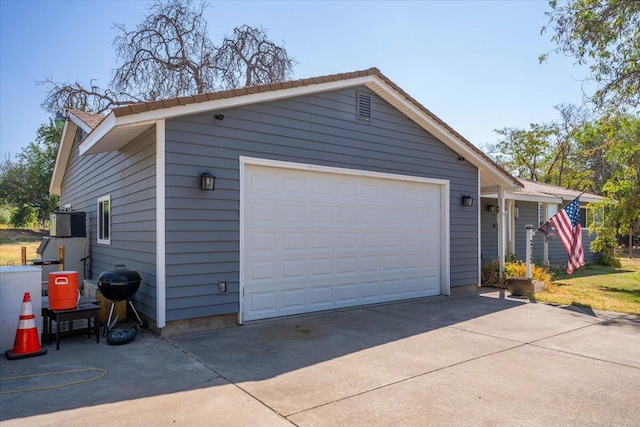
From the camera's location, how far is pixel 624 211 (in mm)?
10664

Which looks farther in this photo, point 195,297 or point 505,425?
point 195,297

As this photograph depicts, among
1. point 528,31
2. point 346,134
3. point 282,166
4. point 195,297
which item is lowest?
point 195,297

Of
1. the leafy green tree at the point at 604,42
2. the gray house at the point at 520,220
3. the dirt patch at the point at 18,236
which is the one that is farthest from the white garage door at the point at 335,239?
the dirt patch at the point at 18,236

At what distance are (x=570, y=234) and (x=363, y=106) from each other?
5416mm

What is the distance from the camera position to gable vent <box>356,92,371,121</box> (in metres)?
7.71

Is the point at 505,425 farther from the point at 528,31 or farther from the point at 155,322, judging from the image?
the point at 528,31

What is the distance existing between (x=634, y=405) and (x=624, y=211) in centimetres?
906

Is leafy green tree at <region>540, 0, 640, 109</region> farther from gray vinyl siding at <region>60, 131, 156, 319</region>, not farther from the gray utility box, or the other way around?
the gray utility box

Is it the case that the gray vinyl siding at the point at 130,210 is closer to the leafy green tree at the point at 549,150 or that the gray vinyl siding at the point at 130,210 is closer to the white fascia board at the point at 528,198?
the white fascia board at the point at 528,198

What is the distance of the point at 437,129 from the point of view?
340 inches

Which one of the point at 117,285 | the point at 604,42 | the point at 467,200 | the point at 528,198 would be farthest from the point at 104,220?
the point at 528,198

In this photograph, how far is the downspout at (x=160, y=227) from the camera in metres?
5.42

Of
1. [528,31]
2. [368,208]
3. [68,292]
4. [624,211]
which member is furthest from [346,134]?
[624,211]

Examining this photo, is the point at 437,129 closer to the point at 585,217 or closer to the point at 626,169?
the point at 626,169
